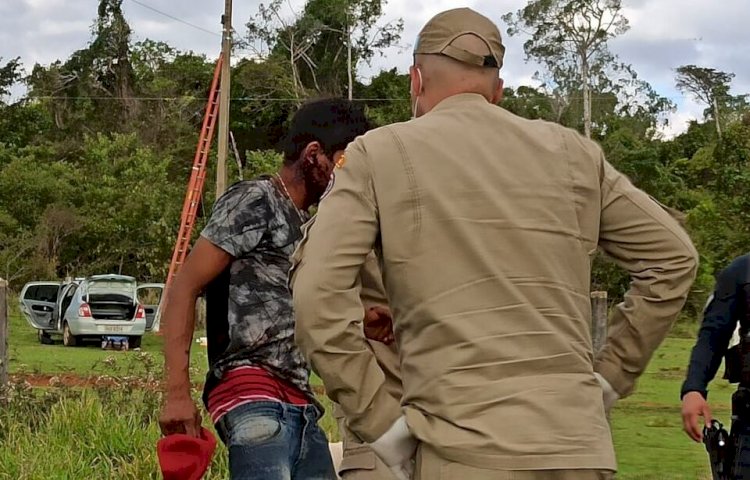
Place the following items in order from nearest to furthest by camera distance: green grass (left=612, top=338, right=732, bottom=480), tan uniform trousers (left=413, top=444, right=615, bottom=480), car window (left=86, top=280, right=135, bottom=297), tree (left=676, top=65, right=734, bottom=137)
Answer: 1. tan uniform trousers (left=413, top=444, right=615, bottom=480)
2. green grass (left=612, top=338, right=732, bottom=480)
3. car window (left=86, top=280, right=135, bottom=297)
4. tree (left=676, top=65, right=734, bottom=137)

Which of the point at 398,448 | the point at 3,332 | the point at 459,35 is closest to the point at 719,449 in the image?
the point at 398,448

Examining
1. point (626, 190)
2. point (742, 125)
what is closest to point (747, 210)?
point (742, 125)

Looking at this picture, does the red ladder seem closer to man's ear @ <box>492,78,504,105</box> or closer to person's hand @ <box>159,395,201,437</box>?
person's hand @ <box>159,395,201,437</box>

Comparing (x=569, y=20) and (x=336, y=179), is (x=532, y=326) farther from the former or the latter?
(x=569, y=20)

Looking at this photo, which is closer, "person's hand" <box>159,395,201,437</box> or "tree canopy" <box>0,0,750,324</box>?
"person's hand" <box>159,395,201,437</box>

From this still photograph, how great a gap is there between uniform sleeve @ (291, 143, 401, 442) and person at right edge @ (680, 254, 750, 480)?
224 centimetres

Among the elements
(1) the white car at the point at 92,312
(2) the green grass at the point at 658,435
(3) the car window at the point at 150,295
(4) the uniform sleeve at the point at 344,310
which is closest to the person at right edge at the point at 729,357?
(4) the uniform sleeve at the point at 344,310

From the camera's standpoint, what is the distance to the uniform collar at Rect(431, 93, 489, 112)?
269cm

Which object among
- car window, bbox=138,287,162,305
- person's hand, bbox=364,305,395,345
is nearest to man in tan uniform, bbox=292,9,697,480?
person's hand, bbox=364,305,395,345

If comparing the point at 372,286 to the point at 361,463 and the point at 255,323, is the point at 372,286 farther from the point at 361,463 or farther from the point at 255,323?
the point at 255,323

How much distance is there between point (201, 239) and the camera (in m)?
3.71

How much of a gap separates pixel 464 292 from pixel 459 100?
47 centimetres

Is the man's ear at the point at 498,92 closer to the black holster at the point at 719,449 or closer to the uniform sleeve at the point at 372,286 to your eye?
the uniform sleeve at the point at 372,286

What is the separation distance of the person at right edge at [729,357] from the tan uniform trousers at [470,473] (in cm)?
198
